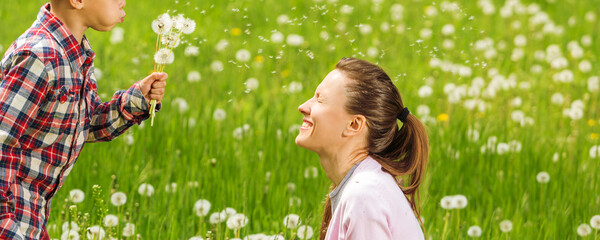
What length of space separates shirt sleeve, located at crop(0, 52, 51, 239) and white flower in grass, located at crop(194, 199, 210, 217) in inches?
48.8

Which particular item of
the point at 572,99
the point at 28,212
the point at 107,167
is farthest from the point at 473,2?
the point at 28,212

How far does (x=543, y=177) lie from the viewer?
13.3ft

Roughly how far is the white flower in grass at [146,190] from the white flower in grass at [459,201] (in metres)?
1.22

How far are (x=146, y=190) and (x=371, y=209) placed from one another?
156cm

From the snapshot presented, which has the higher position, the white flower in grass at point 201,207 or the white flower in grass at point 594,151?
the white flower in grass at point 594,151

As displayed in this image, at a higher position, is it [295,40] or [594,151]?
[295,40]

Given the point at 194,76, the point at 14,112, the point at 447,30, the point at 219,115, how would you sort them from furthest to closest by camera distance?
1. the point at 447,30
2. the point at 194,76
3. the point at 219,115
4. the point at 14,112

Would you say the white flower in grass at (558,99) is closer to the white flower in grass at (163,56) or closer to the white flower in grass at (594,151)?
the white flower in grass at (594,151)

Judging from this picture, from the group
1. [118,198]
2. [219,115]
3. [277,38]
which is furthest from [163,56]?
[277,38]

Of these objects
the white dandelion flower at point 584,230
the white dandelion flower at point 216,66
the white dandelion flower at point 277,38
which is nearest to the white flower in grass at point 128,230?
the white dandelion flower at point 584,230

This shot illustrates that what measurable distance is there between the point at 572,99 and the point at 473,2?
2391mm

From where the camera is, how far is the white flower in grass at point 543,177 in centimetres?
405

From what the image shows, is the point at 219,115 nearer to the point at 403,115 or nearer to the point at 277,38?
the point at 277,38

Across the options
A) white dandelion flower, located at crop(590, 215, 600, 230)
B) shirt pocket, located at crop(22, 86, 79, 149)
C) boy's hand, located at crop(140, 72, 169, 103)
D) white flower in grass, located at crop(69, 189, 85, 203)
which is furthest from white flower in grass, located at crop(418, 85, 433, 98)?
shirt pocket, located at crop(22, 86, 79, 149)
